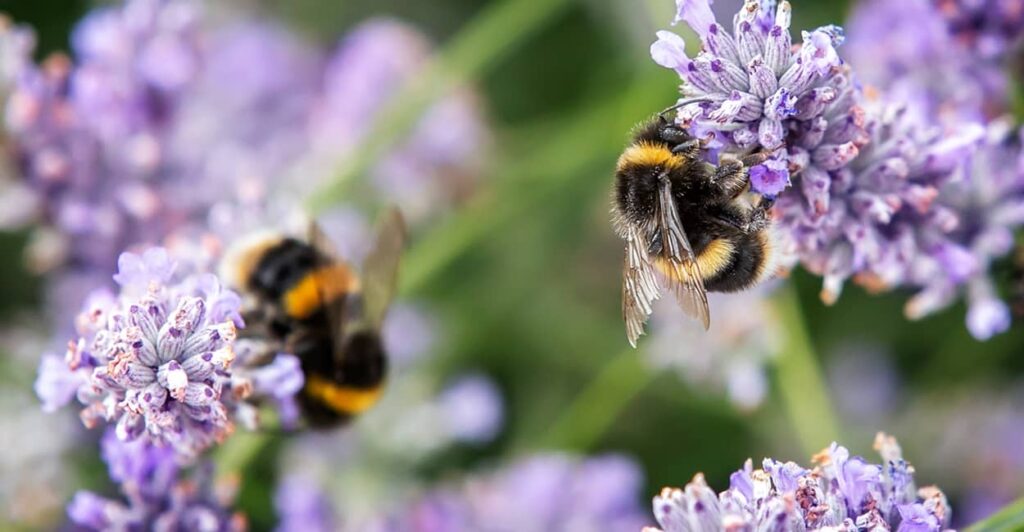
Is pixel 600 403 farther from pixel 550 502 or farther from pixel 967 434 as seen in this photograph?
pixel 967 434

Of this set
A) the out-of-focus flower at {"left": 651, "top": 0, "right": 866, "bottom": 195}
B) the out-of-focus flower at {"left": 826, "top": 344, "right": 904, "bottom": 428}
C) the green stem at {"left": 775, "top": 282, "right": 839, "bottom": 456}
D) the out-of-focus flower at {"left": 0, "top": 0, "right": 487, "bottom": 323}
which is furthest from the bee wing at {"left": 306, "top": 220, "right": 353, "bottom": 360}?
the out-of-focus flower at {"left": 826, "top": 344, "right": 904, "bottom": 428}

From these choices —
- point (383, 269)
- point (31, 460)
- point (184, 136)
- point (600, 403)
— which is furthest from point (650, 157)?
point (31, 460)

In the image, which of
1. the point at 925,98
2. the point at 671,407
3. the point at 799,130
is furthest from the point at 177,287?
the point at 671,407

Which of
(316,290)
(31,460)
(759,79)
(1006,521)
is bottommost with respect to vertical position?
(1006,521)

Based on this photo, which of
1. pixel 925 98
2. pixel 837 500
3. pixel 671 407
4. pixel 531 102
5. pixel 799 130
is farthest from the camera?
pixel 531 102

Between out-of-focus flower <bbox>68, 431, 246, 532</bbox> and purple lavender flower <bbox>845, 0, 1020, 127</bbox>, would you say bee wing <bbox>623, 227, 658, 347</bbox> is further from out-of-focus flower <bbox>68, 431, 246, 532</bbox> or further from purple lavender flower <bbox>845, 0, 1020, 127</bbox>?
out-of-focus flower <bbox>68, 431, 246, 532</bbox>

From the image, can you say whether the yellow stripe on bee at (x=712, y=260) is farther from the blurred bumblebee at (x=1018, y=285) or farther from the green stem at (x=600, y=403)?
the green stem at (x=600, y=403)

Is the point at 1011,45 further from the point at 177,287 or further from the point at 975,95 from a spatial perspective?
the point at 177,287
